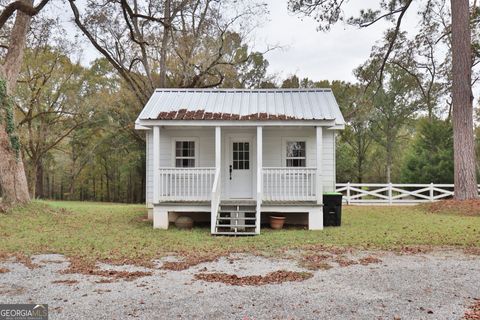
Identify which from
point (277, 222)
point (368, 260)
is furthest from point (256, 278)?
point (277, 222)

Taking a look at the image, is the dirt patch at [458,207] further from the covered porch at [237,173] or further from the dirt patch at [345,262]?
the dirt patch at [345,262]

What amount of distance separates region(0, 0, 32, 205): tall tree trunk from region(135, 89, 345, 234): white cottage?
→ 4.44 m

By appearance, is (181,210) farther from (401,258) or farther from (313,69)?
(313,69)

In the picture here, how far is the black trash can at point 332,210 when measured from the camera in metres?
10.9

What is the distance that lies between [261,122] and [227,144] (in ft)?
6.37

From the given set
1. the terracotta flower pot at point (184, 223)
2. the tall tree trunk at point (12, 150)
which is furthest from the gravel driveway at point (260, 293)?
the tall tree trunk at point (12, 150)

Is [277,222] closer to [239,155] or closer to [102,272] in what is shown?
[239,155]

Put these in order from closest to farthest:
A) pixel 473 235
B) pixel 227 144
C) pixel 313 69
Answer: pixel 473 235, pixel 227 144, pixel 313 69

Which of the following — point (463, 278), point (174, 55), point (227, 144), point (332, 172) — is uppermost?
point (174, 55)

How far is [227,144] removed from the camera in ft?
39.1

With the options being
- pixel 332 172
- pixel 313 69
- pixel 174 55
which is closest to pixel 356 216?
pixel 332 172

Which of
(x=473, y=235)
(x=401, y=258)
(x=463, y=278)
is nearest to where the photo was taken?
(x=463, y=278)

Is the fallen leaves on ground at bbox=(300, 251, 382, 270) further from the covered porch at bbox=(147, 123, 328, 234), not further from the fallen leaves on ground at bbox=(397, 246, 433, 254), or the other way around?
the covered porch at bbox=(147, 123, 328, 234)

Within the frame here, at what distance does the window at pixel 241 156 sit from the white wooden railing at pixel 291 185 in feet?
4.31
